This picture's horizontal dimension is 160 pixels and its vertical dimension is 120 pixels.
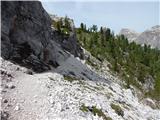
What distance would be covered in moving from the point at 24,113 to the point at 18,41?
13.0 m

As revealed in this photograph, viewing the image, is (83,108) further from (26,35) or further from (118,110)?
(26,35)

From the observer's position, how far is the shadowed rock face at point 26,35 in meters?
35.7

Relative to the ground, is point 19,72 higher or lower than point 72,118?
higher

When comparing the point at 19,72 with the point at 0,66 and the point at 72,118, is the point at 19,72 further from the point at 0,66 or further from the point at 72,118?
the point at 72,118

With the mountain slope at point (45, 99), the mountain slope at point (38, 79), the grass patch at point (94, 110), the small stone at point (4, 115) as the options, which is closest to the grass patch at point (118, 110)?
the mountain slope at point (38, 79)

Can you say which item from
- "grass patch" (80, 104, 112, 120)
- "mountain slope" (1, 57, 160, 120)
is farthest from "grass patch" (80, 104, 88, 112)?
"mountain slope" (1, 57, 160, 120)

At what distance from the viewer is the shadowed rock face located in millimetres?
35656

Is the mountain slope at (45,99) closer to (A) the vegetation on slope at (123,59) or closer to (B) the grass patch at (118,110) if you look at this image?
(B) the grass patch at (118,110)

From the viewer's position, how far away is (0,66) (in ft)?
103

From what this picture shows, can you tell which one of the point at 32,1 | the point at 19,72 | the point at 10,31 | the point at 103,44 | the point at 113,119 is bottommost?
the point at 103,44

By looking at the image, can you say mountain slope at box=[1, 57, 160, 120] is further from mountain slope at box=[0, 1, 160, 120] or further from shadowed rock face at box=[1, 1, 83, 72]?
shadowed rock face at box=[1, 1, 83, 72]

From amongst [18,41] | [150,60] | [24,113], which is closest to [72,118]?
[24,113]

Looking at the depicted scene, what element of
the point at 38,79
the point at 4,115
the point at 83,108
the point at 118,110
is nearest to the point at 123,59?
the point at 118,110

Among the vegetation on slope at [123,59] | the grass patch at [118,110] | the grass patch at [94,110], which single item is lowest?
the vegetation on slope at [123,59]
